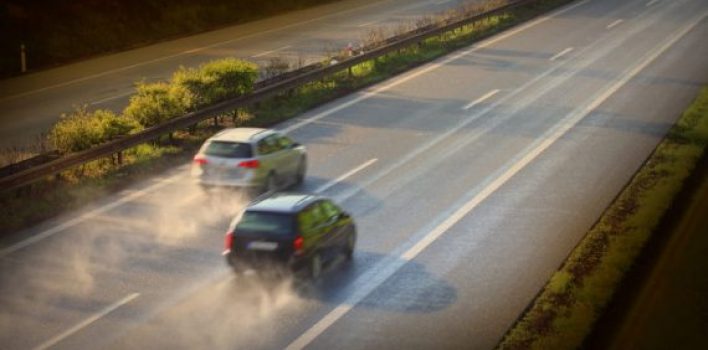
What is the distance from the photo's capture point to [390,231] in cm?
1905

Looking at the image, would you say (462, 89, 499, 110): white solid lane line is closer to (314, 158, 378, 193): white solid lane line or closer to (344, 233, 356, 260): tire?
Answer: (314, 158, 378, 193): white solid lane line

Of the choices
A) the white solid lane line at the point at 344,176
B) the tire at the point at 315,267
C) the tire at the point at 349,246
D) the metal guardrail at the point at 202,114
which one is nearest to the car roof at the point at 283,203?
the tire at the point at 315,267

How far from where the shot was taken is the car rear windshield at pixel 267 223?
16.0 metres

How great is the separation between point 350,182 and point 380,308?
23.8 feet

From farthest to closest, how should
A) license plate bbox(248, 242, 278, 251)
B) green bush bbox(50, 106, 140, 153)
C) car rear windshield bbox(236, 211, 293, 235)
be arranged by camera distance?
green bush bbox(50, 106, 140, 153) → car rear windshield bbox(236, 211, 293, 235) → license plate bbox(248, 242, 278, 251)

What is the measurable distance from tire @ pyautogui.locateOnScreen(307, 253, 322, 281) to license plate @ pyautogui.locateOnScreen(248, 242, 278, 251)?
2.36ft

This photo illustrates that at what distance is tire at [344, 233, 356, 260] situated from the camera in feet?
57.0

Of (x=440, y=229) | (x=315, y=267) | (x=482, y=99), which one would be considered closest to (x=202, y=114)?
(x=440, y=229)

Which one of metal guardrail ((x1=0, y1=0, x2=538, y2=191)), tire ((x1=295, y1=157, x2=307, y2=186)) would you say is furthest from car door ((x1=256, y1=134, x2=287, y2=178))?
metal guardrail ((x1=0, y1=0, x2=538, y2=191))

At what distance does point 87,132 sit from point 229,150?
453 cm

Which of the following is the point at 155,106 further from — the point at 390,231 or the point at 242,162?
the point at 390,231

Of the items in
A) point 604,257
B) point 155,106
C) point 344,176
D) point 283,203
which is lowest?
point 344,176

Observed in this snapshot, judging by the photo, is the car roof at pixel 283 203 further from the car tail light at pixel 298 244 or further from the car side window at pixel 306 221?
the car tail light at pixel 298 244

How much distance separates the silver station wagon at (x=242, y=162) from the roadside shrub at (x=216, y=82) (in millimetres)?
6830
